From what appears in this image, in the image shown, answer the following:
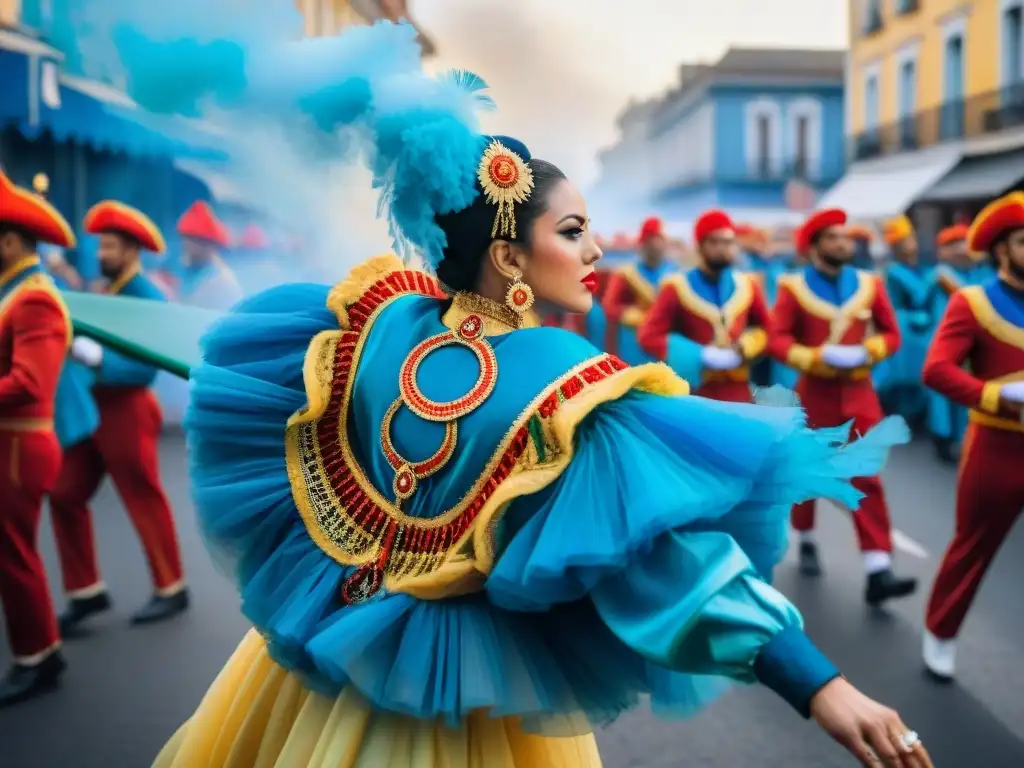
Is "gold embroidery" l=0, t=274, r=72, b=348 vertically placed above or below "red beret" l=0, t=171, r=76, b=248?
below

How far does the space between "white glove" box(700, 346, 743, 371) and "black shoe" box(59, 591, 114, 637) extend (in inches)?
140

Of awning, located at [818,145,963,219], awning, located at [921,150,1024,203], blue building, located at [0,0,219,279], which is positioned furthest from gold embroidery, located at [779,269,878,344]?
awning, located at [818,145,963,219]

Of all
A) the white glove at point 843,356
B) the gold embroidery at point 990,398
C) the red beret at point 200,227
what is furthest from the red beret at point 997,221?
the red beret at point 200,227

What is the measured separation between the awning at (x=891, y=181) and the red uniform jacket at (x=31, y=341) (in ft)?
57.4

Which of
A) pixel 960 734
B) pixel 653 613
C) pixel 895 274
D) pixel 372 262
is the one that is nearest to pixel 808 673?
pixel 653 613

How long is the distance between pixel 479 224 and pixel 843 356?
4.03m

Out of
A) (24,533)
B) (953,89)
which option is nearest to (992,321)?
(24,533)

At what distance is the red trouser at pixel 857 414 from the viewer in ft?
17.8

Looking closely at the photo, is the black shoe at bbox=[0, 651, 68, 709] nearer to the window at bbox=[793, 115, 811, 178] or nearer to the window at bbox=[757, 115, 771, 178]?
the window at bbox=[793, 115, 811, 178]

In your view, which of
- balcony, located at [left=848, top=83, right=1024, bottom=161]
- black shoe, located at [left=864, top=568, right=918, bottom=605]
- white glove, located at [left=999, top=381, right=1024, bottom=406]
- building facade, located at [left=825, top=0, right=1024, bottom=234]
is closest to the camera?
white glove, located at [left=999, top=381, right=1024, bottom=406]

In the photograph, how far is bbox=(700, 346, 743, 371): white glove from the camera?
605 cm

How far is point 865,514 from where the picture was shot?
5414mm

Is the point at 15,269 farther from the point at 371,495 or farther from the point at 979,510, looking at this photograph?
the point at 979,510

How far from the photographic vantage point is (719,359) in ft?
19.8
